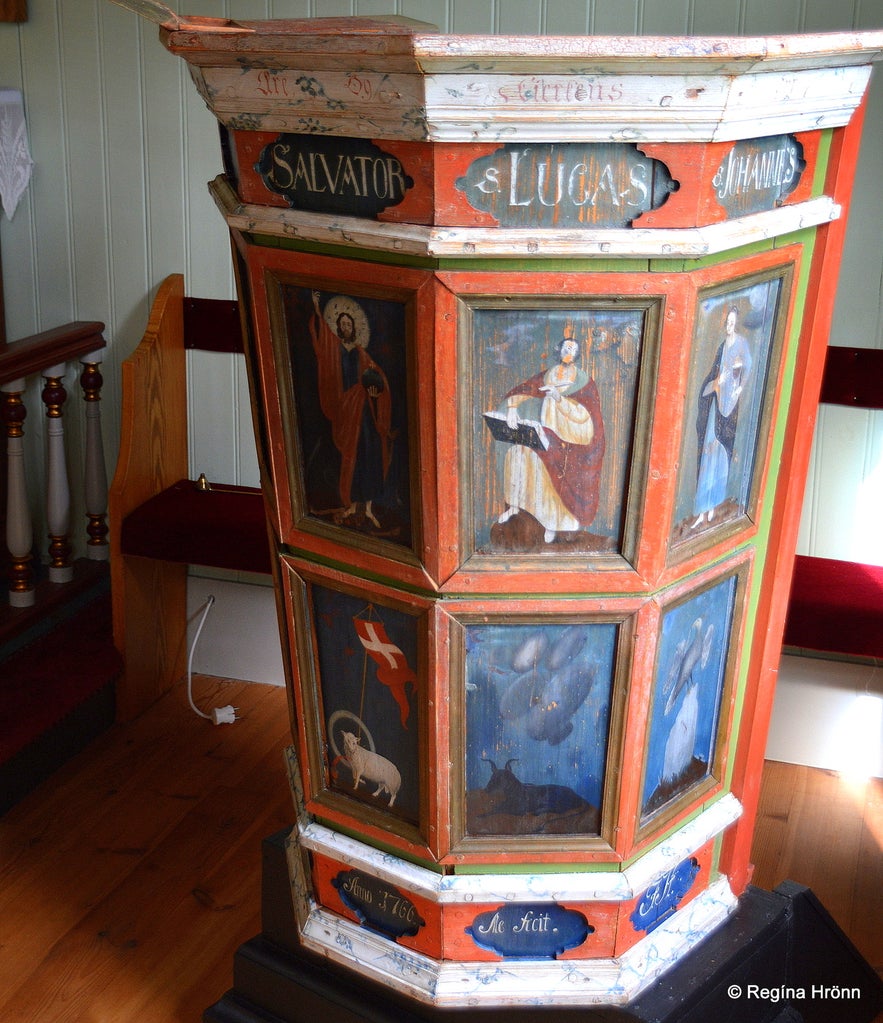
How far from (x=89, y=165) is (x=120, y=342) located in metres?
0.46

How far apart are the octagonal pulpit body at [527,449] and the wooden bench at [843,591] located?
70cm

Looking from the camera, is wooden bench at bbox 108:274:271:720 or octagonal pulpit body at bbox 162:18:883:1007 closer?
octagonal pulpit body at bbox 162:18:883:1007

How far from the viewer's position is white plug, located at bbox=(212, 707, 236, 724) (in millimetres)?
3211

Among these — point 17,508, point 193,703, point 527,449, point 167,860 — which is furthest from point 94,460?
point 527,449

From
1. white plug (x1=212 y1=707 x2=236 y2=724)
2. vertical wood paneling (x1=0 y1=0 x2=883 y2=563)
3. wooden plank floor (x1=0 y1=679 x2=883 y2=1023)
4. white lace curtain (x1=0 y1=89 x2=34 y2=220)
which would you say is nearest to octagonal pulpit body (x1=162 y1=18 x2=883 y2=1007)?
wooden plank floor (x1=0 y1=679 x2=883 y2=1023)

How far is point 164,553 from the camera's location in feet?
9.90

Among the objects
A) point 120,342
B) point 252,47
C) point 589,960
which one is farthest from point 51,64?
point 589,960

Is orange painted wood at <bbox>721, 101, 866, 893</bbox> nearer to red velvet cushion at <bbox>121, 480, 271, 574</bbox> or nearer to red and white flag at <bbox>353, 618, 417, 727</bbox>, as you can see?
red and white flag at <bbox>353, 618, 417, 727</bbox>

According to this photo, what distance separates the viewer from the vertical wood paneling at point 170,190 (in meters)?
2.66

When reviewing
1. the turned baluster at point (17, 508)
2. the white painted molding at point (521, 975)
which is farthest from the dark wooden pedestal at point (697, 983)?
the turned baluster at point (17, 508)

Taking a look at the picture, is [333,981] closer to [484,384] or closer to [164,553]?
[484,384]

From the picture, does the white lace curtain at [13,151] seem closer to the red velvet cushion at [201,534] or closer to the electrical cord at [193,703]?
the red velvet cushion at [201,534]

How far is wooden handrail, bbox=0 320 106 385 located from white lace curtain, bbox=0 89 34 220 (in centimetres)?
36

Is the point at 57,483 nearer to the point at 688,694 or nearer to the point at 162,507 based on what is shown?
the point at 162,507
